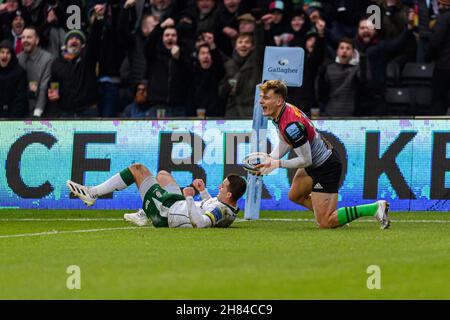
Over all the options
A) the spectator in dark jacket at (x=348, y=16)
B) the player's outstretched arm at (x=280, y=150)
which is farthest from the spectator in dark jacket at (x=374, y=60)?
the player's outstretched arm at (x=280, y=150)

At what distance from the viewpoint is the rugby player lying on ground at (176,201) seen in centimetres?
1792

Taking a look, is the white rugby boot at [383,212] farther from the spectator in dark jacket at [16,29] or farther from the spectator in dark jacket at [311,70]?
the spectator in dark jacket at [16,29]

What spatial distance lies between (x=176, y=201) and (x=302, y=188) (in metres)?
2.01

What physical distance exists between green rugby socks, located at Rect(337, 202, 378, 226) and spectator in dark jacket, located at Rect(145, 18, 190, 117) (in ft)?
25.8

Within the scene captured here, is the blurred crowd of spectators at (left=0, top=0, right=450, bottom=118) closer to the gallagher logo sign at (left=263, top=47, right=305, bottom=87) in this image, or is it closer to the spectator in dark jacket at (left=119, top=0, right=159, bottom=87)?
the spectator in dark jacket at (left=119, top=0, right=159, bottom=87)

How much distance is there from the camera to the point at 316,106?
24.5 meters

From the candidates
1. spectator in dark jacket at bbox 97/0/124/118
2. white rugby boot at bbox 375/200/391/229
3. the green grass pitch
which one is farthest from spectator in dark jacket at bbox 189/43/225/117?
white rugby boot at bbox 375/200/391/229

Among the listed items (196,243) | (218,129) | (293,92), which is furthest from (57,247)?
(293,92)

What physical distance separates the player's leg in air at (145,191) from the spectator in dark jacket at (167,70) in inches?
255

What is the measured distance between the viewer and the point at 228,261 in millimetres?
13305

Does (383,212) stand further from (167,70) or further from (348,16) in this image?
(348,16)
